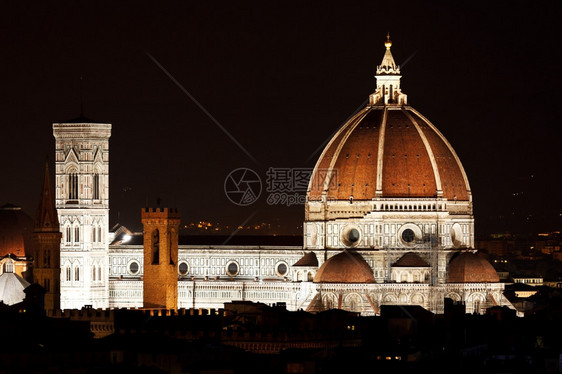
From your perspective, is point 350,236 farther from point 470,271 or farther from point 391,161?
point 470,271

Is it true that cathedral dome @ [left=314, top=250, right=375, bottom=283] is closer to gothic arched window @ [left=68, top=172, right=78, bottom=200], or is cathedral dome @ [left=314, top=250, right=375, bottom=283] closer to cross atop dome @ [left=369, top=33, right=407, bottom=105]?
cross atop dome @ [left=369, top=33, right=407, bottom=105]

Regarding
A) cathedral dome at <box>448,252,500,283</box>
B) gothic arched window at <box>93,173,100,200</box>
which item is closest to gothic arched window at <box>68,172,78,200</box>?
gothic arched window at <box>93,173,100,200</box>

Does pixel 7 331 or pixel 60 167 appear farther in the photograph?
pixel 60 167

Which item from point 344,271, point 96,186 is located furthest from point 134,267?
point 344,271

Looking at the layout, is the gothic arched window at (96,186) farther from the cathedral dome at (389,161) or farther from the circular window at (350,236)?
the circular window at (350,236)

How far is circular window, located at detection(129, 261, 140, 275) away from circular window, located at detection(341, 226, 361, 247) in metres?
13.7

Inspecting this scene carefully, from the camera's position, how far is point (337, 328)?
11419 centimetres

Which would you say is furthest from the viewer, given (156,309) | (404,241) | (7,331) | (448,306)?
(404,241)

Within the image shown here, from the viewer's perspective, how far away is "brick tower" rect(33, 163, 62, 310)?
5669 inches

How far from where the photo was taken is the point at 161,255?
495 feet

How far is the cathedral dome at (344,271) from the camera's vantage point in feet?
493

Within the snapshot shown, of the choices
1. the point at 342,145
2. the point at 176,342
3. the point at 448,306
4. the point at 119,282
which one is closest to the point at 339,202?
the point at 342,145

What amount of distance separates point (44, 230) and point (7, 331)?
36147 millimetres

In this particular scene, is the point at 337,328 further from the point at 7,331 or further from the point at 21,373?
the point at 21,373
